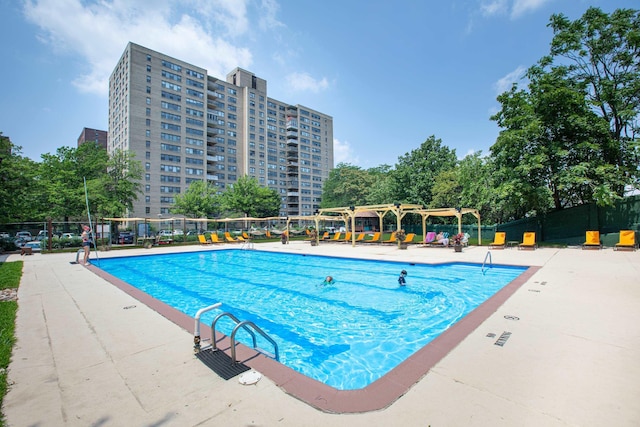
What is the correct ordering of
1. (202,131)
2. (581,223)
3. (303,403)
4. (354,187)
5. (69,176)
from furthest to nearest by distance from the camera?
1. (202,131)
2. (354,187)
3. (69,176)
4. (581,223)
5. (303,403)

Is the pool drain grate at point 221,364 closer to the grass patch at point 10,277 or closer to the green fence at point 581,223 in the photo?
the grass patch at point 10,277

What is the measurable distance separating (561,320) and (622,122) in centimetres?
2253

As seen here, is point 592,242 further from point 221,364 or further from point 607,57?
point 221,364

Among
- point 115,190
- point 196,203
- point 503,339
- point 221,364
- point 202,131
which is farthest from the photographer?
point 202,131

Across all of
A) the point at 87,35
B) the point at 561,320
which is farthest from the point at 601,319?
the point at 87,35

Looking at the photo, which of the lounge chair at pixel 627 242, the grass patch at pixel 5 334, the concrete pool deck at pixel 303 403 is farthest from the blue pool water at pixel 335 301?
the lounge chair at pixel 627 242

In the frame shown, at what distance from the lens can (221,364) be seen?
3.41 m

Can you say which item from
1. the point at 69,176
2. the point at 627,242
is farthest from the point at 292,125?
the point at 627,242

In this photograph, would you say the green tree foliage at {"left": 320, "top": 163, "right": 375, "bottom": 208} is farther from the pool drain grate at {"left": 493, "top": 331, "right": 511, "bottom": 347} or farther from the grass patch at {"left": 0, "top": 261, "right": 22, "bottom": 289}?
the pool drain grate at {"left": 493, "top": 331, "right": 511, "bottom": 347}

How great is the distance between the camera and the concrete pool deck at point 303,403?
2438mm

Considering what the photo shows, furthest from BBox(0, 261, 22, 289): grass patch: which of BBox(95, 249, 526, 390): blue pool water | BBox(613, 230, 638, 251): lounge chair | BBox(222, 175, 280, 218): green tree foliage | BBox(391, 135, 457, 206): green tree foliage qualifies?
BBox(222, 175, 280, 218): green tree foliage

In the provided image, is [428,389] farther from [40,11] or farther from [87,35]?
[87,35]

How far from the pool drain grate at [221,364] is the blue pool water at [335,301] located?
63.6 inches

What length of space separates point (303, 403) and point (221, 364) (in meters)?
1.26
